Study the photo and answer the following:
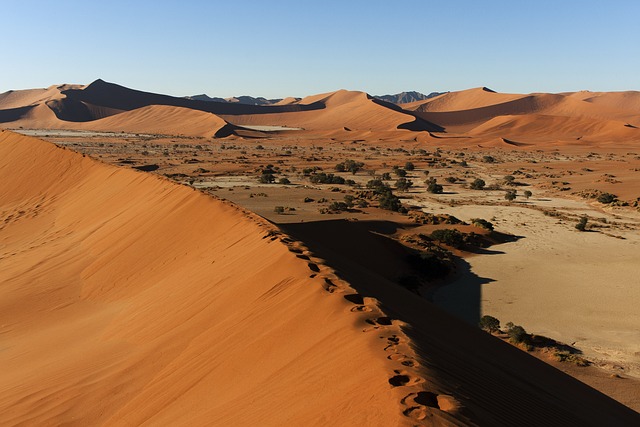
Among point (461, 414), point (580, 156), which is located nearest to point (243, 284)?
point (461, 414)

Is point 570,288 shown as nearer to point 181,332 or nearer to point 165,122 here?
point 181,332

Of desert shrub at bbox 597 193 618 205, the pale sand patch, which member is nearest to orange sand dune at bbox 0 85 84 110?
desert shrub at bbox 597 193 618 205

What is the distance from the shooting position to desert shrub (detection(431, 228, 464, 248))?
2328cm

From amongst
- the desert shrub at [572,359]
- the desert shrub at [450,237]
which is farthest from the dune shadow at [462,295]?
the desert shrub at [450,237]

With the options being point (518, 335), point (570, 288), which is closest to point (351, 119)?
point (570, 288)

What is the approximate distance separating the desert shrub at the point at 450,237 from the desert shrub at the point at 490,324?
8.94m

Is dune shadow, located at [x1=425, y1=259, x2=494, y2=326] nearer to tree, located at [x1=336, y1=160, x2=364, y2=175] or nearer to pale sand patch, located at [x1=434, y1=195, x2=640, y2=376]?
pale sand patch, located at [x1=434, y1=195, x2=640, y2=376]

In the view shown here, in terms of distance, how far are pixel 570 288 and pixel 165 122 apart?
11042 centimetres

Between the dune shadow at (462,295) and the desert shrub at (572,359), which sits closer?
the desert shrub at (572,359)

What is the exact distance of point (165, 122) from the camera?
120 metres

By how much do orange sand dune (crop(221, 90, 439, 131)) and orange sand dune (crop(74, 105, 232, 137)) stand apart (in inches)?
882

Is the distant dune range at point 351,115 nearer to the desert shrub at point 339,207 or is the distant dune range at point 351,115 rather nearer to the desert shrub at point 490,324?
the desert shrub at point 339,207

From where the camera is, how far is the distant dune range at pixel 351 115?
340 ft

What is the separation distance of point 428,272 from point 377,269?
6.10 feet
